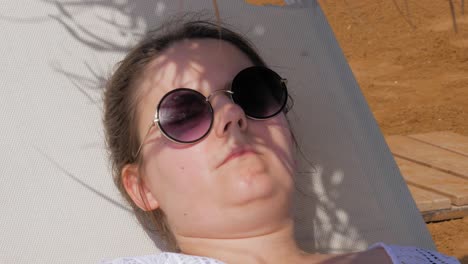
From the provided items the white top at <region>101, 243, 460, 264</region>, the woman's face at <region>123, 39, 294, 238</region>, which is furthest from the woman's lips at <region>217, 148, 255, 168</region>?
the white top at <region>101, 243, 460, 264</region>

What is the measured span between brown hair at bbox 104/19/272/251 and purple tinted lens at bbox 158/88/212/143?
0.46ft

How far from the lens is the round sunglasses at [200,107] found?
1.83m

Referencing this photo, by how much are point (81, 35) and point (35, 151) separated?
405mm

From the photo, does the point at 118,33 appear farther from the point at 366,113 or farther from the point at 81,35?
the point at 366,113

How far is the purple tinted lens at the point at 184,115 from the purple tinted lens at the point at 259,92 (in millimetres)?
98

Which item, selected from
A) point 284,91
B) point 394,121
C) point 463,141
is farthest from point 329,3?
point 284,91

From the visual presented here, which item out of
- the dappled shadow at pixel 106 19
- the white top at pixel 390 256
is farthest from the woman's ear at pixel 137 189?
the dappled shadow at pixel 106 19

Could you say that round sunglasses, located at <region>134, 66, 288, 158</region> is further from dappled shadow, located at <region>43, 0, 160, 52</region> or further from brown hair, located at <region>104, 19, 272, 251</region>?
dappled shadow, located at <region>43, 0, 160, 52</region>

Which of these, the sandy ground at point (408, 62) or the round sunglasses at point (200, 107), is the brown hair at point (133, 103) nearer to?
the round sunglasses at point (200, 107)

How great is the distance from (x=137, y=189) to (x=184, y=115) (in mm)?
268

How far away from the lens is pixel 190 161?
1.80 meters

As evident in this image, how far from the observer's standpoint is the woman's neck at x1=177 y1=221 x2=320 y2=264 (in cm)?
181

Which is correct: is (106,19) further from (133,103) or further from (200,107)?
(200,107)

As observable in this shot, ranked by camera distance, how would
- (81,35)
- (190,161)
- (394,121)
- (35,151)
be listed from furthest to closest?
(394,121), (81,35), (35,151), (190,161)
